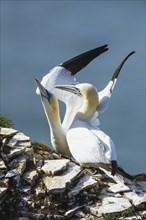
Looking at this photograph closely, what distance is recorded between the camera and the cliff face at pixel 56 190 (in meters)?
17.4

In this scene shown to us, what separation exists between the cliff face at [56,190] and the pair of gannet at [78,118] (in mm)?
326

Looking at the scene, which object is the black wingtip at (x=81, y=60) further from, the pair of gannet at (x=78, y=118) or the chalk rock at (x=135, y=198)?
the chalk rock at (x=135, y=198)

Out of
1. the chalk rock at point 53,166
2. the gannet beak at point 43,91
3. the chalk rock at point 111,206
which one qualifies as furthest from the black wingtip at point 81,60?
the chalk rock at point 111,206

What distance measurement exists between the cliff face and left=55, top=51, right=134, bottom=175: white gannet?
269 mm

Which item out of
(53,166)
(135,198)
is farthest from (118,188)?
(53,166)

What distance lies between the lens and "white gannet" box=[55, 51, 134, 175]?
1852cm

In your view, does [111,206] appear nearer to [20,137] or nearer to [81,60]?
[20,137]

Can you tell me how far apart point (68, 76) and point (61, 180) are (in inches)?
173

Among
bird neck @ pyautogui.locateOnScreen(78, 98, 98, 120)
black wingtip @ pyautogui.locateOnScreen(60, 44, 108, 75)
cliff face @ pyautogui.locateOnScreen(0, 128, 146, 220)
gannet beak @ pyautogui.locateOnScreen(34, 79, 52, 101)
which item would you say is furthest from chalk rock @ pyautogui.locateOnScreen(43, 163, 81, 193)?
black wingtip @ pyautogui.locateOnScreen(60, 44, 108, 75)

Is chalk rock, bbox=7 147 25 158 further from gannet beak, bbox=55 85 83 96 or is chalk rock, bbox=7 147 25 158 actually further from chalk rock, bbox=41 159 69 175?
gannet beak, bbox=55 85 83 96

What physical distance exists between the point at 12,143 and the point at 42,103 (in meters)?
1.73

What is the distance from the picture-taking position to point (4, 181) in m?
17.7

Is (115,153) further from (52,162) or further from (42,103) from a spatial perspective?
(42,103)

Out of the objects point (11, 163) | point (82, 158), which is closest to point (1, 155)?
point (11, 163)
